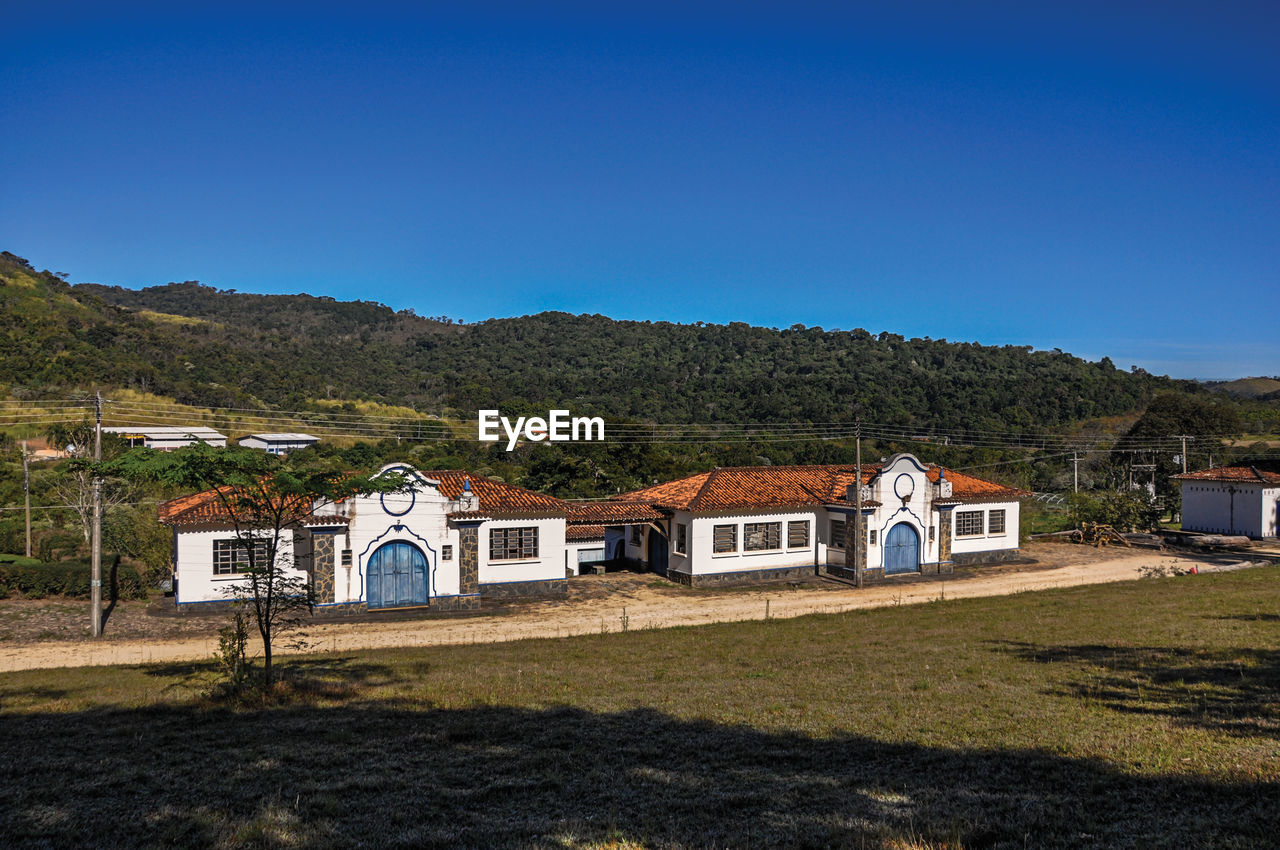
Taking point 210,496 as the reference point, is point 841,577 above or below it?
below

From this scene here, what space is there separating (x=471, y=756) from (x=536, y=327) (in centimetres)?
14977

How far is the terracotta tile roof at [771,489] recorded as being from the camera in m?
34.8

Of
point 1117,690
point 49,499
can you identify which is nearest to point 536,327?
A: point 49,499

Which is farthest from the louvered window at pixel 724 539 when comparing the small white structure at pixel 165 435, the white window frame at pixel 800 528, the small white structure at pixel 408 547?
the small white structure at pixel 165 435

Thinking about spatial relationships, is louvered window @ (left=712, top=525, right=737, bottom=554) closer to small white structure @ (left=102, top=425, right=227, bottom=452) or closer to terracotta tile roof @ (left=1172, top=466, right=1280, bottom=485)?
terracotta tile roof @ (left=1172, top=466, right=1280, bottom=485)

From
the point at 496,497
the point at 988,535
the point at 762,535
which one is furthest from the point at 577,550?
the point at 988,535

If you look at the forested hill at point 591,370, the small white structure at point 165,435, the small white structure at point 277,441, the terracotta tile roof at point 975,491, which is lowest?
the terracotta tile roof at point 975,491

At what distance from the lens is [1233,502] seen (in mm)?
46781

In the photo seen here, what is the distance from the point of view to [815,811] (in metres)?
7.91

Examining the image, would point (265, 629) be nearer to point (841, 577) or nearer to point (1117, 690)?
point (1117, 690)

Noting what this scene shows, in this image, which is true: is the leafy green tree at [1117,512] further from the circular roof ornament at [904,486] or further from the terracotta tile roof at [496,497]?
the terracotta tile roof at [496,497]

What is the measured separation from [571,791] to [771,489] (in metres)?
29.1

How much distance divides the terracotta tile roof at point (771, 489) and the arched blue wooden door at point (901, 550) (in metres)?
2.72

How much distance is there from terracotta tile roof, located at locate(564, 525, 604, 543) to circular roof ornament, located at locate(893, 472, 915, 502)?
1365 cm
